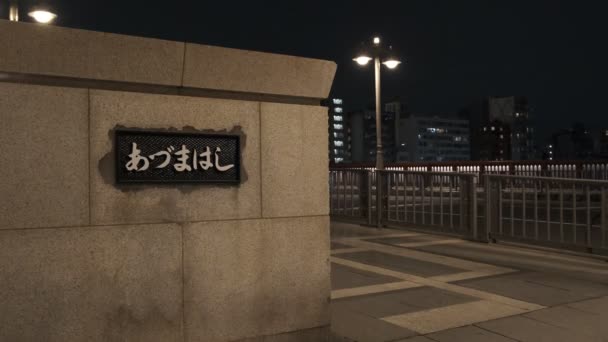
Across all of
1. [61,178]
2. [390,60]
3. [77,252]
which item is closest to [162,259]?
[77,252]

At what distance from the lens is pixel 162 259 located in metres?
4.61

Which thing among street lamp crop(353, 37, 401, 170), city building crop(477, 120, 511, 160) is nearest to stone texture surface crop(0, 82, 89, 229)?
street lamp crop(353, 37, 401, 170)

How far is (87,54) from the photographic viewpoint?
423 cm

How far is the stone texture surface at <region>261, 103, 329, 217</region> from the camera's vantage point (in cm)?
512

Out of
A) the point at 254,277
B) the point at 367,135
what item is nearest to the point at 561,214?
the point at 254,277

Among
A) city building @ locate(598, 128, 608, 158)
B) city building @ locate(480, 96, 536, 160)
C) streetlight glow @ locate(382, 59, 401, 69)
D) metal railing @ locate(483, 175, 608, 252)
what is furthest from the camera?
city building @ locate(480, 96, 536, 160)

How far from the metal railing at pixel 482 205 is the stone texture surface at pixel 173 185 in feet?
24.0

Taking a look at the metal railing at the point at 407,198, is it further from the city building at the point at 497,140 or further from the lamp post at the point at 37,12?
the city building at the point at 497,140

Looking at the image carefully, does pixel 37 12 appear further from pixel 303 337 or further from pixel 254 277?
pixel 303 337

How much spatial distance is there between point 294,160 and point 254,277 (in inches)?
41.0

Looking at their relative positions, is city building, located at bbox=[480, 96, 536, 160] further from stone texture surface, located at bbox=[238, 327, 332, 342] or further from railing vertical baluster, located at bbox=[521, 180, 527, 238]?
stone texture surface, located at bbox=[238, 327, 332, 342]

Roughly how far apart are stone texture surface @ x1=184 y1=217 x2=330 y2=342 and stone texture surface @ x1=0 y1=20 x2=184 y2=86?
1.21 meters

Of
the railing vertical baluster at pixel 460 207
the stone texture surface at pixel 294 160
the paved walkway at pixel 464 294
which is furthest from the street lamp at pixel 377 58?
the stone texture surface at pixel 294 160

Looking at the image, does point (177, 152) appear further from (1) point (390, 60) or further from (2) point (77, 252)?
(1) point (390, 60)
